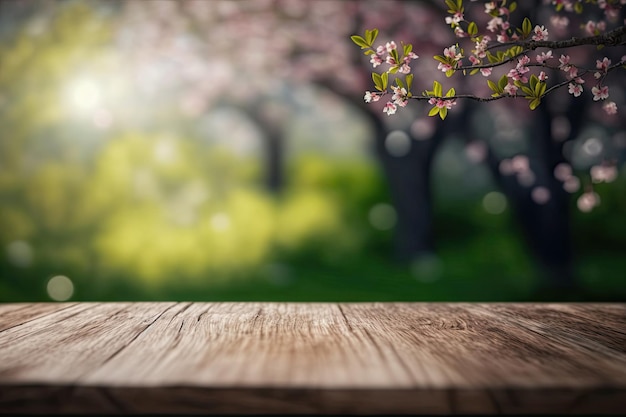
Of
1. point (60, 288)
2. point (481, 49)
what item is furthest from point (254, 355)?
point (60, 288)

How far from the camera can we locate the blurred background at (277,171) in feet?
8.20

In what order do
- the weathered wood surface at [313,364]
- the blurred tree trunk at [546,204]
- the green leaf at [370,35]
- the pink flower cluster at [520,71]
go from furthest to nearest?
the blurred tree trunk at [546,204]
the pink flower cluster at [520,71]
the green leaf at [370,35]
the weathered wood surface at [313,364]

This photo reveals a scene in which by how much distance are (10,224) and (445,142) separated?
6.10 feet

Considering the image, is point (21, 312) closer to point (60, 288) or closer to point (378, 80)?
point (378, 80)

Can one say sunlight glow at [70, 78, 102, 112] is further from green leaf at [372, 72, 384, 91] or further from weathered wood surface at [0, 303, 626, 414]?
green leaf at [372, 72, 384, 91]

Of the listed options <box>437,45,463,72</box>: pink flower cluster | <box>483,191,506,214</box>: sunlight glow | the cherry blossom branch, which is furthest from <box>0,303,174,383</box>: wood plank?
<box>483,191,506,214</box>: sunlight glow

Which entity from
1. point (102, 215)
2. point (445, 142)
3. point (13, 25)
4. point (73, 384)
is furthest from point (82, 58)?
point (73, 384)

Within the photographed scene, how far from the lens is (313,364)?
791 millimetres

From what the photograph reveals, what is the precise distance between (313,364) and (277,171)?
70.7 inches

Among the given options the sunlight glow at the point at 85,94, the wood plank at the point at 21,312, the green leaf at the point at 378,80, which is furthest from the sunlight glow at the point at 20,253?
the green leaf at the point at 378,80

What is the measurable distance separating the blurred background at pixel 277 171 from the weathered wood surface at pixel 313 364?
1321mm

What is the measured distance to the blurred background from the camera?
98.4 inches

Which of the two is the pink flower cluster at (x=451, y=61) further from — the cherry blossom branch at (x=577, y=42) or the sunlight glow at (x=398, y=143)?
the sunlight glow at (x=398, y=143)

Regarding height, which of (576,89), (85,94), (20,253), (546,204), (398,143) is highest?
(85,94)
